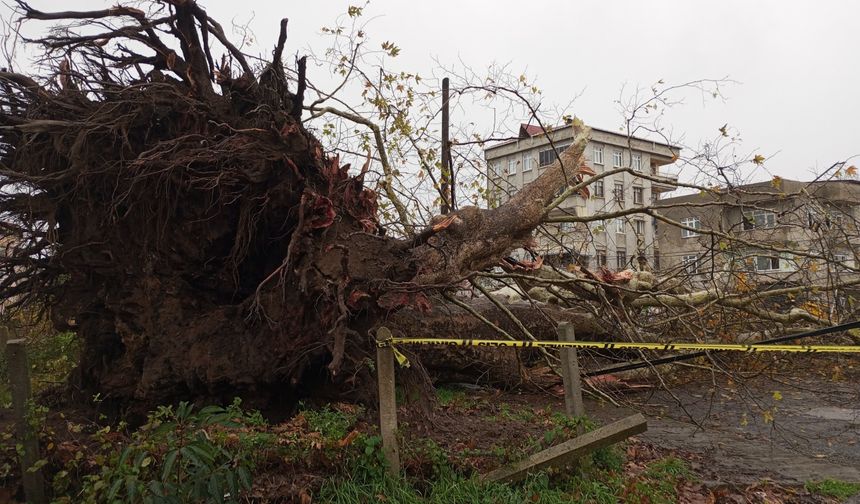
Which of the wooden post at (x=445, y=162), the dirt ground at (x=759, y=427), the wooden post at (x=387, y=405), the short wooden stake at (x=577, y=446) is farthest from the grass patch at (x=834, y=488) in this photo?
the wooden post at (x=445, y=162)

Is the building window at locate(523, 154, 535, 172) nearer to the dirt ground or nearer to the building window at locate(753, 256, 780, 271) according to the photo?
the building window at locate(753, 256, 780, 271)

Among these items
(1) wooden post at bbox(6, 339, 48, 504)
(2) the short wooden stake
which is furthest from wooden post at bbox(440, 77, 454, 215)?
(1) wooden post at bbox(6, 339, 48, 504)

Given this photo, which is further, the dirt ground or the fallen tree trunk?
the dirt ground

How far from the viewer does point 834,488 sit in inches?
194

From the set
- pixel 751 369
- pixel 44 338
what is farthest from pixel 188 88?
pixel 751 369

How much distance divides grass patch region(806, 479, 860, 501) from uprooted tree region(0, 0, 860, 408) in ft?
10.5

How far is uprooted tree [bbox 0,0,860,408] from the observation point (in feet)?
15.8

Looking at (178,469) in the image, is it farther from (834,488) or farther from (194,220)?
(834,488)

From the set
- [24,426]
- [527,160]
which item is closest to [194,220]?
[24,426]

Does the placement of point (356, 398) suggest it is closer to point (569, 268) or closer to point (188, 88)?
point (188, 88)

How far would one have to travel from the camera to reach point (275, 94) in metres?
4.98

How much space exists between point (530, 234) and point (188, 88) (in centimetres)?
336

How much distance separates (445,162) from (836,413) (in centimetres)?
652

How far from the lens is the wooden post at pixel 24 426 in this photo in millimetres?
3771
